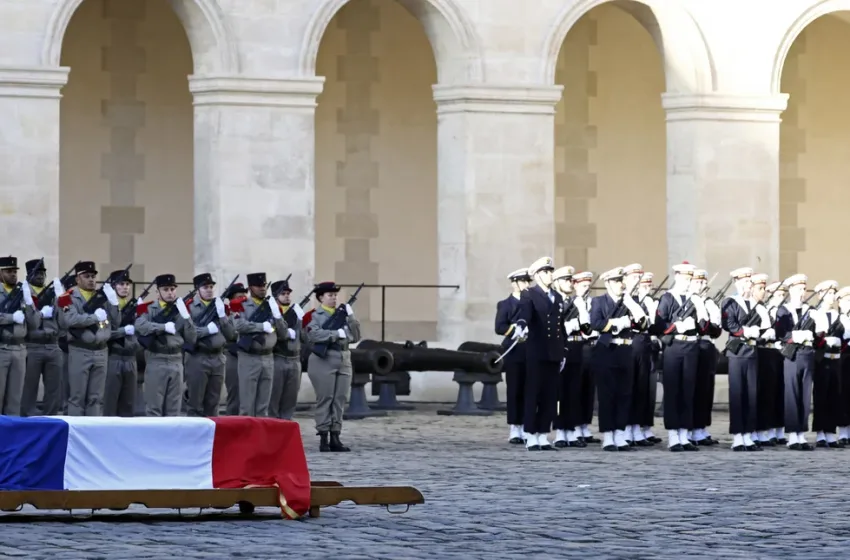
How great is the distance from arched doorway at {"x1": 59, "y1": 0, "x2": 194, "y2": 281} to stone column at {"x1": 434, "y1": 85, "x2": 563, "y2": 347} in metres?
3.84

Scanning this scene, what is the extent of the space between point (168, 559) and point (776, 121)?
16.2 metres

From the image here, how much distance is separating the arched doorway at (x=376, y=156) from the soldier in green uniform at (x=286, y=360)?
8.11 metres

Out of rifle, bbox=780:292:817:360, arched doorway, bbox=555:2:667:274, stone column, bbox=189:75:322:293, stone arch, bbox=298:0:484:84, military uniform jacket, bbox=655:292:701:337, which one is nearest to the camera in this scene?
military uniform jacket, bbox=655:292:701:337

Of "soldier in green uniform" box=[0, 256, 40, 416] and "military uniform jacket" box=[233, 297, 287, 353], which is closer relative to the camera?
"soldier in green uniform" box=[0, 256, 40, 416]

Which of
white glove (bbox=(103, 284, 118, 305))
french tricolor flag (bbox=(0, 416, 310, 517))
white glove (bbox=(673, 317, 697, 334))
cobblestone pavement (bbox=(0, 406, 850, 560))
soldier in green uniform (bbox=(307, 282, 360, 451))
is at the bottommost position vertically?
cobblestone pavement (bbox=(0, 406, 850, 560))

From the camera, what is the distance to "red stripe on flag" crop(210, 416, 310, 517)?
484 inches

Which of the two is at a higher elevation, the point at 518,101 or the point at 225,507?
the point at 518,101

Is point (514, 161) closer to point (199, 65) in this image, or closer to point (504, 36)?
point (504, 36)

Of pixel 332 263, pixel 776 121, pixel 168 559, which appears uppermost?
pixel 776 121

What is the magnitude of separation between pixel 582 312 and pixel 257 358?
3082 mm

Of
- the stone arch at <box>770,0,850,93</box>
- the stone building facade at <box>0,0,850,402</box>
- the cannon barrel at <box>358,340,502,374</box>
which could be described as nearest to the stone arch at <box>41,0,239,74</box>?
the stone building facade at <box>0,0,850,402</box>

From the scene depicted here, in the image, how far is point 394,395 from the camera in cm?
2309

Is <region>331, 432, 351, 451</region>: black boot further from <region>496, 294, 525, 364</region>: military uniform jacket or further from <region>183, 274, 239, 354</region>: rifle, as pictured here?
<region>496, 294, 525, 364</region>: military uniform jacket

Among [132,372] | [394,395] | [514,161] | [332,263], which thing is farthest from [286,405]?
[332,263]
